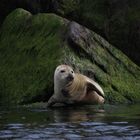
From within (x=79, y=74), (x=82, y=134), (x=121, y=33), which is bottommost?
(x=82, y=134)

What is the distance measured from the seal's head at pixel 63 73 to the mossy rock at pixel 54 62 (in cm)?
47

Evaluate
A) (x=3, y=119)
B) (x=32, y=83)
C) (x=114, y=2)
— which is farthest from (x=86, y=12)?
(x=3, y=119)

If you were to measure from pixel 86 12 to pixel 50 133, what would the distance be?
8.80 metres

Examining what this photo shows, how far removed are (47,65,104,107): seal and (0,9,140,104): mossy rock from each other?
1.33ft

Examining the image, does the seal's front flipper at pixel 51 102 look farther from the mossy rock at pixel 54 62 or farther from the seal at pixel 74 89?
the mossy rock at pixel 54 62

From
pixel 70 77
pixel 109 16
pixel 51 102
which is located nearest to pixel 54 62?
pixel 70 77

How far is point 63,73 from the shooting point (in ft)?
50.0

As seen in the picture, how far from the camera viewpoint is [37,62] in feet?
54.1

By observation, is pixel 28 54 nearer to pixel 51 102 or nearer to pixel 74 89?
pixel 74 89

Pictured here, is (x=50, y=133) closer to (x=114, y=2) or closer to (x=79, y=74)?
(x=79, y=74)

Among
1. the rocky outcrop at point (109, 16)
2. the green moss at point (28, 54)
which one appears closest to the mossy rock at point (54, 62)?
the green moss at point (28, 54)

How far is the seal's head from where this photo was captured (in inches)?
598

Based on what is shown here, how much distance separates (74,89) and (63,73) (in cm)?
52

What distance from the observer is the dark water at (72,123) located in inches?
423
